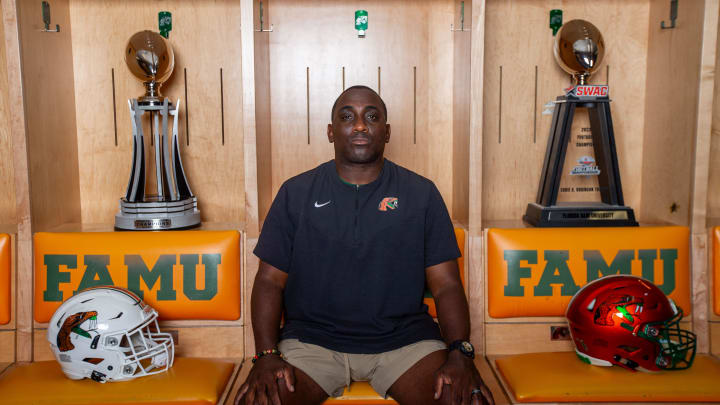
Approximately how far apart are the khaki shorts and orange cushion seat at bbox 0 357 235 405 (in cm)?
27

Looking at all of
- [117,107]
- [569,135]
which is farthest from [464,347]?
[117,107]

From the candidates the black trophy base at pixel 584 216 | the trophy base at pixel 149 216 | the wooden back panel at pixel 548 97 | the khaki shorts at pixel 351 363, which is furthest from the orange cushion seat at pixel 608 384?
the trophy base at pixel 149 216

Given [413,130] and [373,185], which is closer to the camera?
[373,185]

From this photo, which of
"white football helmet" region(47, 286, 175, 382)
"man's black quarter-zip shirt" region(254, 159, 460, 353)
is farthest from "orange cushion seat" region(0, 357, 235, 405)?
"man's black quarter-zip shirt" region(254, 159, 460, 353)

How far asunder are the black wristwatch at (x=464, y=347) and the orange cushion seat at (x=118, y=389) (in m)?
0.76

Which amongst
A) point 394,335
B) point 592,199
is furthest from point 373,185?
point 592,199

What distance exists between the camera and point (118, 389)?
1.86 meters

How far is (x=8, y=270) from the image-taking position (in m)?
2.27

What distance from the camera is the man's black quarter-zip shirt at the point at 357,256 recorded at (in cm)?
199

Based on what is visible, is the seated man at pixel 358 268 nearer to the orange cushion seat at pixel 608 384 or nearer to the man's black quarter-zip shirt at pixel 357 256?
the man's black quarter-zip shirt at pixel 357 256

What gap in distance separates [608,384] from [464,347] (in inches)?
18.7

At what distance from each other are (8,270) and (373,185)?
4.66 ft

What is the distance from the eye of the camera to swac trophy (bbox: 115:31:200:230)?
235cm

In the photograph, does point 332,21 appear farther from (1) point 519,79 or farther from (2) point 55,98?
(2) point 55,98
